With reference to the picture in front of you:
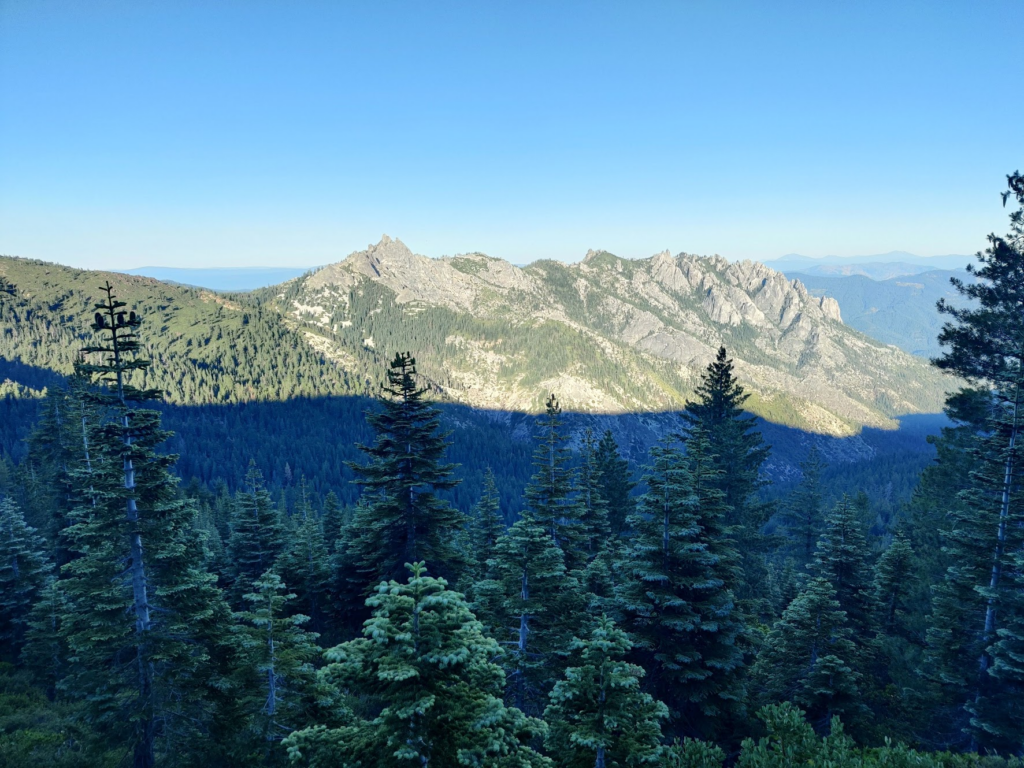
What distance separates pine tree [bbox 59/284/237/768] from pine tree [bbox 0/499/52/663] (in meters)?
18.3

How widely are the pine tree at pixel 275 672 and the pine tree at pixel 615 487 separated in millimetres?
27961

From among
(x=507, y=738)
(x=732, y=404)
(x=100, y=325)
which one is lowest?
(x=507, y=738)

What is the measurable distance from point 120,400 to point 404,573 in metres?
12.5

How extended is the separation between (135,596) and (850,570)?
29277 millimetres

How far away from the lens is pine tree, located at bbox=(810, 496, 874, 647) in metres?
24.0

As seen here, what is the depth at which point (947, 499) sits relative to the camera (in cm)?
3275

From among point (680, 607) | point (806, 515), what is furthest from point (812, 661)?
point (806, 515)

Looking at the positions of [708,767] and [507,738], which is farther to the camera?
[708,767]

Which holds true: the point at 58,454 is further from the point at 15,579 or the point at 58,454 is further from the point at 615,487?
the point at 615,487

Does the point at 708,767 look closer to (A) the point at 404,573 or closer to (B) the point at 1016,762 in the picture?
(B) the point at 1016,762

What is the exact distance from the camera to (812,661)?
18328 millimetres

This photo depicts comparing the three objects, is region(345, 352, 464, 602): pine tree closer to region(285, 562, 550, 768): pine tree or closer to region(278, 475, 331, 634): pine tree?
region(278, 475, 331, 634): pine tree

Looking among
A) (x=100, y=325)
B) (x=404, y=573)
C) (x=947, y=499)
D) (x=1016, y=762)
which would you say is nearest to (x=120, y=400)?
(x=100, y=325)

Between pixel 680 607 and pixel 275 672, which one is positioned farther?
pixel 680 607
